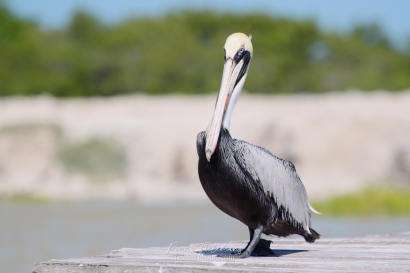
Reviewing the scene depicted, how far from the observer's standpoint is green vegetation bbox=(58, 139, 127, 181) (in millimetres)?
20953

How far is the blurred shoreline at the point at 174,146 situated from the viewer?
1972 cm

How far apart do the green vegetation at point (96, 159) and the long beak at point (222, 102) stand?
54.1ft

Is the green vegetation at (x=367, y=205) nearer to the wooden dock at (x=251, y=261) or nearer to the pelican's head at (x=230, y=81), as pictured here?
the wooden dock at (x=251, y=261)

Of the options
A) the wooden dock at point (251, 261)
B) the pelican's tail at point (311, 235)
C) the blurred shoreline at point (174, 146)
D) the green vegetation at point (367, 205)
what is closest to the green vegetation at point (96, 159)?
the blurred shoreline at point (174, 146)

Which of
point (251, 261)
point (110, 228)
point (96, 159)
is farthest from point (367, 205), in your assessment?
point (251, 261)

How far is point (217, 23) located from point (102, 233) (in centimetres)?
2936

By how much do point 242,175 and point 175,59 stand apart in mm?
31895

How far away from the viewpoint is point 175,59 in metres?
36.0

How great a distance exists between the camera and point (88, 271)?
4312mm

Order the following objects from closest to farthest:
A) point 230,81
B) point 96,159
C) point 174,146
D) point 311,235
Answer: point 230,81 → point 311,235 → point 96,159 → point 174,146

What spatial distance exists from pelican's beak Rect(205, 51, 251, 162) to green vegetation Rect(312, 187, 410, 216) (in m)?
10.4

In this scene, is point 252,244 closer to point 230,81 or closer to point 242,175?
point 242,175

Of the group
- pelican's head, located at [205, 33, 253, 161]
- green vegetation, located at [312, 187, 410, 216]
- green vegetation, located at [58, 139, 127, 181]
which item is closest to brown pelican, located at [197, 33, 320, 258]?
pelican's head, located at [205, 33, 253, 161]

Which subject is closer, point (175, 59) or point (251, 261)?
point (251, 261)
